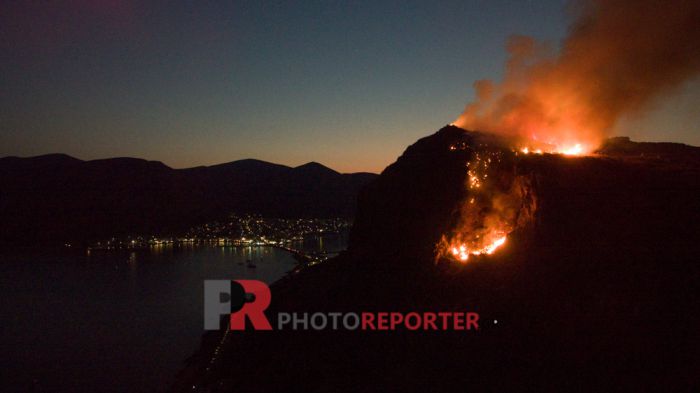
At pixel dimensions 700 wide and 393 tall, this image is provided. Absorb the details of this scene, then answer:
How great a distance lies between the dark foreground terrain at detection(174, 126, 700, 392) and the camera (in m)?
16.8

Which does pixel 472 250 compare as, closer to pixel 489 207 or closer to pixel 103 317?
pixel 489 207

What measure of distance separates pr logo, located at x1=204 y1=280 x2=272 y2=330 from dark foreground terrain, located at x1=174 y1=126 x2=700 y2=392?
4476 millimetres

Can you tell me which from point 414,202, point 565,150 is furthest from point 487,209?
point 565,150

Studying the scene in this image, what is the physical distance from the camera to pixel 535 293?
19.8m

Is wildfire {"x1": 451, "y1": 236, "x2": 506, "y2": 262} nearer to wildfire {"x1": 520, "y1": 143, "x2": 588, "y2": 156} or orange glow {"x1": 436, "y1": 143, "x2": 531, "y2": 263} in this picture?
orange glow {"x1": 436, "y1": 143, "x2": 531, "y2": 263}

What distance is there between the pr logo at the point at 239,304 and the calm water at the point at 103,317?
7.08 feet

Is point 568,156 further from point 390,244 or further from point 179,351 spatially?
point 179,351

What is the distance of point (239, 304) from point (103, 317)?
25325mm

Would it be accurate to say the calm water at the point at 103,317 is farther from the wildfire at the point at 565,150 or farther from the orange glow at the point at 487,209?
the wildfire at the point at 565,150

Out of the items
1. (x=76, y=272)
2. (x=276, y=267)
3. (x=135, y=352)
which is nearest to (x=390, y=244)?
(x=135, y=352)

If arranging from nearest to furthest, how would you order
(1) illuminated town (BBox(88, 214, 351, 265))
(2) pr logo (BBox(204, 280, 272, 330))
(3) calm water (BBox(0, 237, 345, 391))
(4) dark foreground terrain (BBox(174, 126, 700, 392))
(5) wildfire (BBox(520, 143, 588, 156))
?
1. (4) dark foreground terrain (BBox(174, 126, 700, 392))
2. (5) wildfire (BBox(520, 143, 588, 156))
3. (2) pr logo (BBox(204, 280, 272, 330))
4. (3) calm water (BBox(0, 237, 345, 391))
5. (1) illuminated town (BBox(88, 214, 351, 265))

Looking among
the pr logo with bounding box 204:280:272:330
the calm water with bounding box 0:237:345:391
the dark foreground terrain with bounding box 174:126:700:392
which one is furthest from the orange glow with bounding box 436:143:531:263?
the calm water with bounding box 0:237:345:391

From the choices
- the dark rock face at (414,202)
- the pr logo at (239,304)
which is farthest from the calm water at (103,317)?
the dark rock face at (414,202)

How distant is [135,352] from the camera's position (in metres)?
45.0
